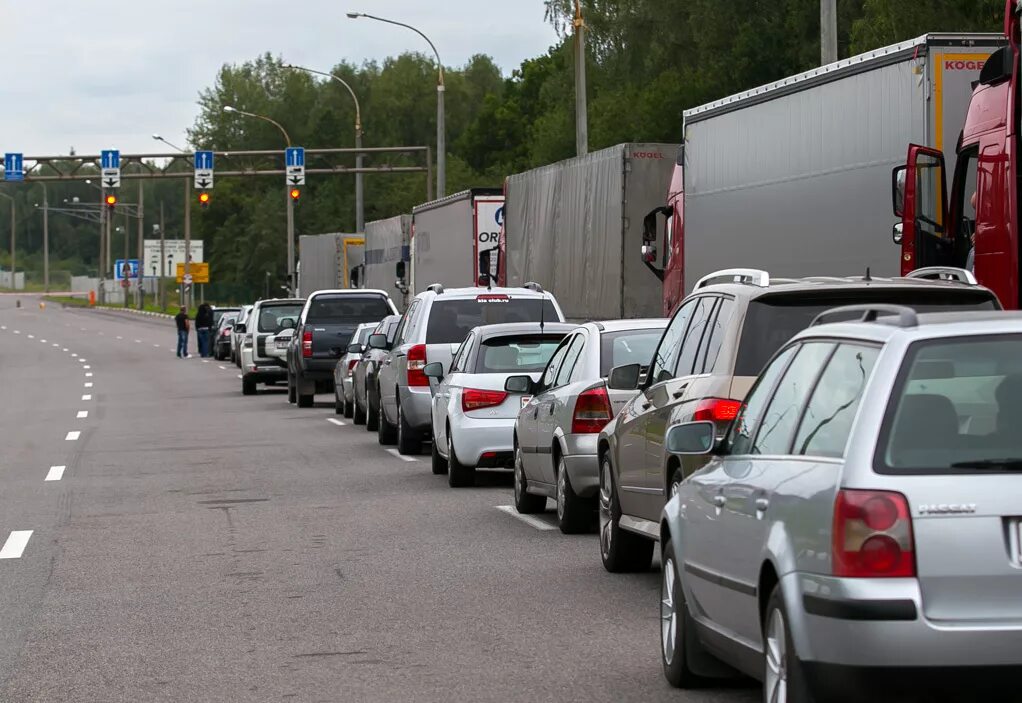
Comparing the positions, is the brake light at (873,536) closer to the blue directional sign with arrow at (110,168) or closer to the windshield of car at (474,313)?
the windshield of car at (474,313)

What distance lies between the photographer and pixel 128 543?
43.0 feet

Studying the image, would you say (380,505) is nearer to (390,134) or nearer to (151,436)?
(151,436)

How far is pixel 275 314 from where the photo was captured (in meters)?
39.2

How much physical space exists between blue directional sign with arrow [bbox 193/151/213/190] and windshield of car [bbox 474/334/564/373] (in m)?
43.1

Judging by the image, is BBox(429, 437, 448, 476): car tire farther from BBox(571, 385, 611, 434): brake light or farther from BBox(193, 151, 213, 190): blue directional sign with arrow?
BBox(193, 151, 213, 190): blue directional sign with arrow

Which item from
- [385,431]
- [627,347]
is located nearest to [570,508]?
[627,347]

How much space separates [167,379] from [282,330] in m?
9.79

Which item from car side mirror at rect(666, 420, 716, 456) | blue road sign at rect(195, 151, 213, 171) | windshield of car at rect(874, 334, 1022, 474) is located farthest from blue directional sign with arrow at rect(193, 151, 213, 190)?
windshield of car at rect(874, 334, 1022, 474)

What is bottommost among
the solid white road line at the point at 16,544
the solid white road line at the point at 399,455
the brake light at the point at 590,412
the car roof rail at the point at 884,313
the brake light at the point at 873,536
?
the solid white road line at the point at 399,455

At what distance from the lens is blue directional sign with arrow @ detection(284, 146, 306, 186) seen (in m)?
60.2

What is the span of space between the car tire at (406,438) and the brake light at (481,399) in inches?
181

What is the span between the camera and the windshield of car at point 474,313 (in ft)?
67.8

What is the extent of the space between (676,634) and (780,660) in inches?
63.3

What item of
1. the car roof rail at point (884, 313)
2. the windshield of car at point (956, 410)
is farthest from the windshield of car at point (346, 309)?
the windshield of car at point (956, 410)
